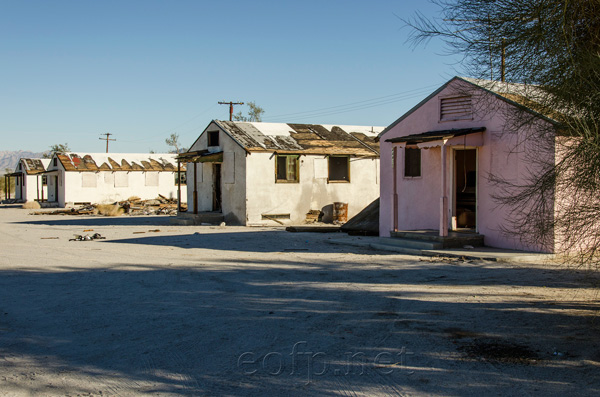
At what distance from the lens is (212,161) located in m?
25.0

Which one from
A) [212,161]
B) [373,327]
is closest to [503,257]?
[373,327]

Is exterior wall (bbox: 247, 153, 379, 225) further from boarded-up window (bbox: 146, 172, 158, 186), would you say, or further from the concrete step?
boarded-up window (bbox: 146, 172, 158, 186)

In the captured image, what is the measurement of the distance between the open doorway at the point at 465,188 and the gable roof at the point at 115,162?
105 feet

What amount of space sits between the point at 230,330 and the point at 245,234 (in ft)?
41.2

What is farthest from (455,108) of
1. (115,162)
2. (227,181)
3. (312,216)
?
(115,162)

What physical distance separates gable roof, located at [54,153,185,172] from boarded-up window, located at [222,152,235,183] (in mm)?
19617

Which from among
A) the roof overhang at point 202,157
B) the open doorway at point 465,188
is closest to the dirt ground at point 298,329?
the open doorway at point 465,188

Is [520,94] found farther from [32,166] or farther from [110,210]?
[32,166]

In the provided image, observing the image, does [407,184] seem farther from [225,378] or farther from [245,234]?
[225,378]

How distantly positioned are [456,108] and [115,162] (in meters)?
36.6

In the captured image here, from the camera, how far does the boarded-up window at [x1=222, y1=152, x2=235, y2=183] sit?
24062 mm

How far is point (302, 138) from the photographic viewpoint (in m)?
25.7

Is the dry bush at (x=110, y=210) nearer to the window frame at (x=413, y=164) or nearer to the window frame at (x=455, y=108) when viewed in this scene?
the window frame at (x=413, y=164)

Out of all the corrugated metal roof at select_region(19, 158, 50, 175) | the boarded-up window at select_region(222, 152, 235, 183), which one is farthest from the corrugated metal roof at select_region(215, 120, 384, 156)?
the corrugated metal roof at select_region(19, 158, 50, 175)
